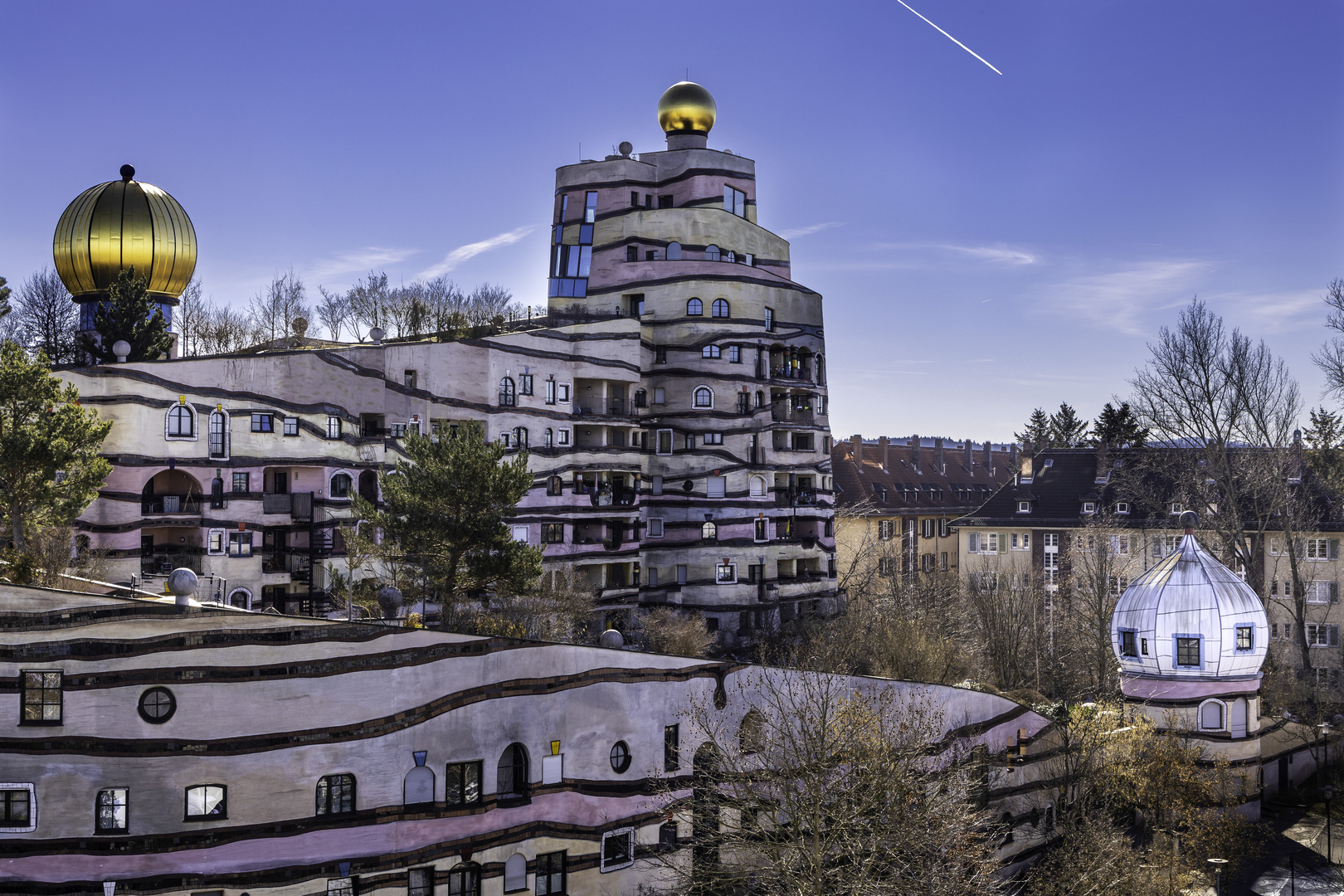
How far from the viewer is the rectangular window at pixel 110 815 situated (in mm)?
21922

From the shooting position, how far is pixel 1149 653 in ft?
125

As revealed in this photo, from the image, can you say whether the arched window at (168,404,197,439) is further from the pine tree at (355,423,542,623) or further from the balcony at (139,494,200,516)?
the pine tree at (355,423,542,623)

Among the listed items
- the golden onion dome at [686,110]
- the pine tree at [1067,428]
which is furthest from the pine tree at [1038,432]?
the golden onion dome at [686,110]

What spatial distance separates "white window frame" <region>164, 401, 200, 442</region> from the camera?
119 ft

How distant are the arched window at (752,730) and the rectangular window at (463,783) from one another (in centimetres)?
677

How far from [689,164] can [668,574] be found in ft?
61.6

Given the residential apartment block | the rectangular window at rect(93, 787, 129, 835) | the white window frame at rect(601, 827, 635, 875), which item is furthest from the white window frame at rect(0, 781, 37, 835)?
the residential apartment block

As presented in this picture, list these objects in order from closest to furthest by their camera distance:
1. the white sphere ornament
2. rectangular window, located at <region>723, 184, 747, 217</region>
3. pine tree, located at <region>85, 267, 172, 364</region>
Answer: the white sphere ornament < pine tree, located at <region>85, 267, 172, 364</region> < rectangular window, located at <region>723, 184, 747, 217</region>

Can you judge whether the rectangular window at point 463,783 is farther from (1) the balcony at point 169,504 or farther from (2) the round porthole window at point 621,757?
(1) the balcony at point 169,504

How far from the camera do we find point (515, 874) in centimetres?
2539

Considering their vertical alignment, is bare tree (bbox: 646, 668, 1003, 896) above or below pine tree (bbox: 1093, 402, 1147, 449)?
below

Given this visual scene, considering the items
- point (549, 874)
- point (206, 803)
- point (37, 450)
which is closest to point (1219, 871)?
point (549, 874)

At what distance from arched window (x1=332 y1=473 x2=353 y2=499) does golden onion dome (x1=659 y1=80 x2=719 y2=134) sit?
25772 millimetres

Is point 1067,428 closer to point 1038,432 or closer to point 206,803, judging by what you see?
point 1038,432
